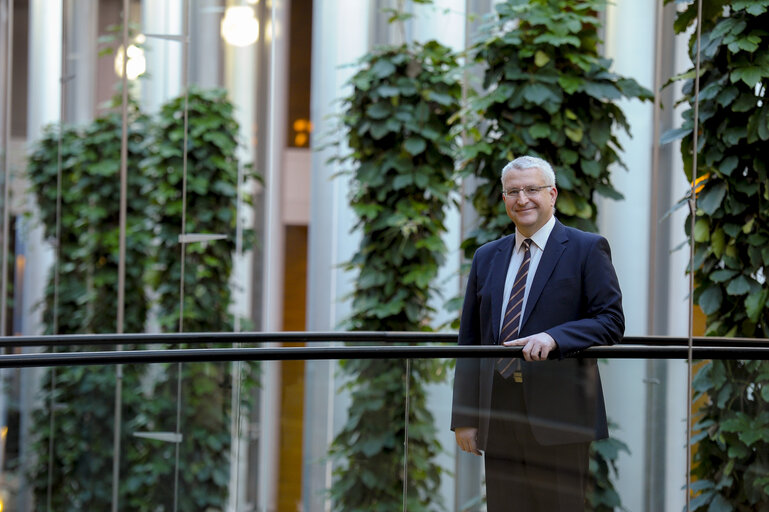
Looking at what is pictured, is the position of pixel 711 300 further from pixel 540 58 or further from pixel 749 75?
pixel 540 58

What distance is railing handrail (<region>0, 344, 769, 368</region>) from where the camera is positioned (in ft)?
11.5

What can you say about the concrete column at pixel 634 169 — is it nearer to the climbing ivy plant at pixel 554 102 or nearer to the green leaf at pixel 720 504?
the climbing ivy plant at pixel 554 102

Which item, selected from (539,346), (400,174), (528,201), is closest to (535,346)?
(539,346)

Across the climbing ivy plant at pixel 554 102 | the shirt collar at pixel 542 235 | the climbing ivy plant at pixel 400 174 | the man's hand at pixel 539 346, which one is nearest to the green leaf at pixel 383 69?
the climbing ivy plant at pixel 400 174

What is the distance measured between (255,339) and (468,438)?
117cm

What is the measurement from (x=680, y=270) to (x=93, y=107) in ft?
17.4

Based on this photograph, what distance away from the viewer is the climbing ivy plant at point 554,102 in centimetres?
489

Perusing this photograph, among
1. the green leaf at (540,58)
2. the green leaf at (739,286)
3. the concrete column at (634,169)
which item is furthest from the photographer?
the concrete column at (634,169)

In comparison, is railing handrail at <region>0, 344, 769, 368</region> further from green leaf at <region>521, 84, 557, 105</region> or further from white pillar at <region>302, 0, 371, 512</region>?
white pillar at <region>302, 0, 371, 512</region>

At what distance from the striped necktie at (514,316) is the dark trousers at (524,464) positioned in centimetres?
6

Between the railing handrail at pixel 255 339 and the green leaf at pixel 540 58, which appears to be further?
the green leaf at pixel 540 58

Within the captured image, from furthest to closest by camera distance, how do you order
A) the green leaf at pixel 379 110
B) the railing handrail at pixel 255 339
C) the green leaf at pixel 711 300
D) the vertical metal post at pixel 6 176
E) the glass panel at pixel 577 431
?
the vertical metal post at pixel 6 176, the green leaf at pixel 379 110, the green leaf at pixel 711 300, the railing handrail at pixel 255 339, the glass panel at pixel 577 431

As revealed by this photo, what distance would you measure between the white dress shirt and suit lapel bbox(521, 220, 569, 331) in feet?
0.07

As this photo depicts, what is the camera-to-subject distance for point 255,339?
449cm
